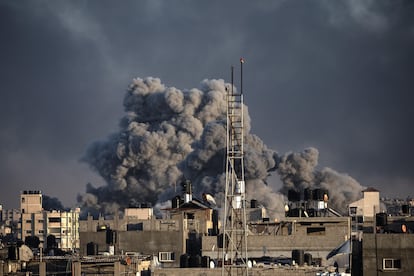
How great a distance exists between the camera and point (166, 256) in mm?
96562

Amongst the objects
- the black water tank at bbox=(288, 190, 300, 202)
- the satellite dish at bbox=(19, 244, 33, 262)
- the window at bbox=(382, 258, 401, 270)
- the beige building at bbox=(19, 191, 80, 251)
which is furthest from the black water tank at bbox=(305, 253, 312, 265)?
the beige building at bbox=(19, 191, 80, 251)

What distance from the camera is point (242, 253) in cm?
9094

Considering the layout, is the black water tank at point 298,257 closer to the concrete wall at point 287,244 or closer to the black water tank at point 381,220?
the concrete wall at point 287,244

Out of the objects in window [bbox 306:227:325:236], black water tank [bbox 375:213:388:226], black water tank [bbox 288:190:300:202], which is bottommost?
window [bbox 306:227:325:236]

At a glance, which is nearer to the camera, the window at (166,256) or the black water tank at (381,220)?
the black water tank at (381,220)

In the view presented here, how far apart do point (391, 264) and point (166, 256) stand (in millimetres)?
24091

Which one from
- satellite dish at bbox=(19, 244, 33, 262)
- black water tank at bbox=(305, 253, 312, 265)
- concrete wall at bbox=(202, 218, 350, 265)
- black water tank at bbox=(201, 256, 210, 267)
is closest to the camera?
satellite dish at bbox=(19, 244, 33, 262)

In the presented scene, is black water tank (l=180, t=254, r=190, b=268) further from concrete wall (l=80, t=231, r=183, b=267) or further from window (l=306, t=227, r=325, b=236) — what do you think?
window (l=306, t=227, r=325, b=236)

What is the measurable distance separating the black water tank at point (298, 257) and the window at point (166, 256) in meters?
12.1

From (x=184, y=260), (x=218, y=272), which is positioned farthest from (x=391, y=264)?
(x=184, y=260)

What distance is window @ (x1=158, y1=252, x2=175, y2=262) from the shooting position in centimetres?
9619

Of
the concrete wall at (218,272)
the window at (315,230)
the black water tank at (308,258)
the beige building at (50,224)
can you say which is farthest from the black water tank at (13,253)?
the beige building at (50,224)

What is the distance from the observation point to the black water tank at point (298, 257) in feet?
285

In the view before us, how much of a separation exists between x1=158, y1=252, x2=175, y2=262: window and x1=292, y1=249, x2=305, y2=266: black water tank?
39.6 feet
